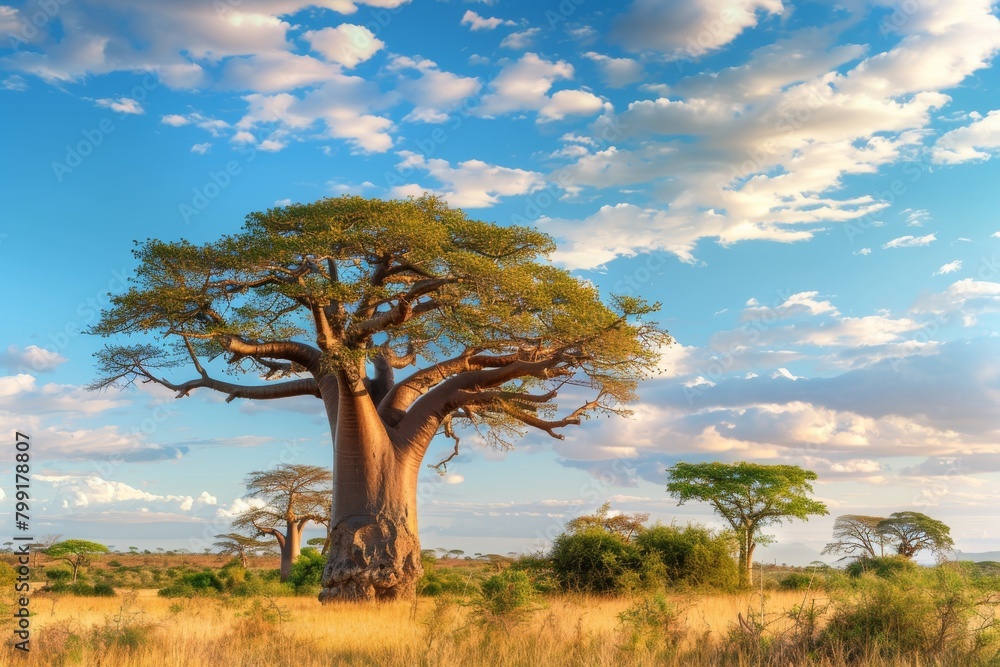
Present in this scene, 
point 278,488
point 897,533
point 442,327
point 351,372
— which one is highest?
point 442,327

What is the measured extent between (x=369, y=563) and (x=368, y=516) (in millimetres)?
829

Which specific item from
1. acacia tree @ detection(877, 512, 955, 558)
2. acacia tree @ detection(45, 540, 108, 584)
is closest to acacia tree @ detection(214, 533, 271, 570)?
acacia tree @ detection(45, 540, 108, 584)

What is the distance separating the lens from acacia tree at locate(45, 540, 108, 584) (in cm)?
3291

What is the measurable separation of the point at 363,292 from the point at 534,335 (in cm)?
323

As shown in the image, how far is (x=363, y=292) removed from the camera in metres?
14.9

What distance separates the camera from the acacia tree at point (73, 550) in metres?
32.9

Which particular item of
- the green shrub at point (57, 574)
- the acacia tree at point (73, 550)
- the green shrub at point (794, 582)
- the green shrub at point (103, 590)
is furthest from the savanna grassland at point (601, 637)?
the acacia tree at point (73, 550)

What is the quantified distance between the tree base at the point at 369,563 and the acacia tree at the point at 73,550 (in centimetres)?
2251

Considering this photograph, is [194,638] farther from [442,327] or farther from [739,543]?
[739,543]

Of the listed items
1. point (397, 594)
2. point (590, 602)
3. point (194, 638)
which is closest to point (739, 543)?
point (590, 602)

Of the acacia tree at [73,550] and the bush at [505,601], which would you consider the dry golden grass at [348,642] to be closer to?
the bush at [505,601]

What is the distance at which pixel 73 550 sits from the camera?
1323 inches

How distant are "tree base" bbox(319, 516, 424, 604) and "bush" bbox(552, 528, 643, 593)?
3177mm

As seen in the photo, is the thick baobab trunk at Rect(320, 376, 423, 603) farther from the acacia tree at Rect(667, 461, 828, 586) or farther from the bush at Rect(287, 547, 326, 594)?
the acacia tree at Rect(667, 461, 828, 586)
